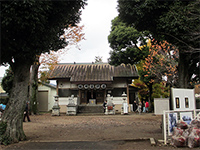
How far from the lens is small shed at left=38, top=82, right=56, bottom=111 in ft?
98.0

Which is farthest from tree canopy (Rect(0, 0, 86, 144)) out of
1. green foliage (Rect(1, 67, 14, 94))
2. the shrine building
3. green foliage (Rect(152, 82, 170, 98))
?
green foliage (Rect(152, 82, 170, 98))

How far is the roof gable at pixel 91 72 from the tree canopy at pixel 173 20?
45.2 ft

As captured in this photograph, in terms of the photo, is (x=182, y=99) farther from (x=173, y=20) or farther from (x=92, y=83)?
(x=92, y=83)

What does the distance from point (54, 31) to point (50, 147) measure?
4.56 metres

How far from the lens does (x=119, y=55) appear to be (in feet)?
76.0

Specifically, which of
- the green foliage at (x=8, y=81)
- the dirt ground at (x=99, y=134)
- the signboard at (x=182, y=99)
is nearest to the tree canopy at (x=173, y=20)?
the signboard at (x=182, y=99)

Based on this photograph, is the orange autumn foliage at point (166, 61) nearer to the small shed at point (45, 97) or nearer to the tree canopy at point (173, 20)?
the tree canopy at point (173, 20)

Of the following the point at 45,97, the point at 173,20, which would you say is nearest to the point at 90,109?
the point at 45,97

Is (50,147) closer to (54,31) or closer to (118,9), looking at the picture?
(54,31)

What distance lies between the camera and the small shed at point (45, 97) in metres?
29.9

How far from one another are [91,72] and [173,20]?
1801cm

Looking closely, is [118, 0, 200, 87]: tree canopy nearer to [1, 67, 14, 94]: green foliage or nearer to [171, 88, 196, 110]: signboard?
[171, 88, 196, 110]: signboard

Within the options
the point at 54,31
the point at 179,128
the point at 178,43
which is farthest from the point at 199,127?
the point at 54,31

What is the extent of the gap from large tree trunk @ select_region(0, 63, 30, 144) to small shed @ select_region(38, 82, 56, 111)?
22.5 metres
